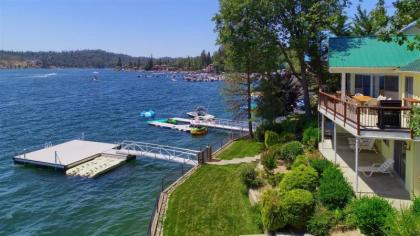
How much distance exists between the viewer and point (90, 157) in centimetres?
3634

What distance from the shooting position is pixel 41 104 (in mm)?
88688

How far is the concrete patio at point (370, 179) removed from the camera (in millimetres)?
15930

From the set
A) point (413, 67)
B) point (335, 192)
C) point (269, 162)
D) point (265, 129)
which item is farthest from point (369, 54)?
point (265, 129)

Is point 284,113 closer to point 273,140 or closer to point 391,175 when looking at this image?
point 273,140

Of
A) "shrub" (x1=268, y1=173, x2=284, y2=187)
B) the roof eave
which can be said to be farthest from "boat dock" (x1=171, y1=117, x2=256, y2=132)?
the roof eave

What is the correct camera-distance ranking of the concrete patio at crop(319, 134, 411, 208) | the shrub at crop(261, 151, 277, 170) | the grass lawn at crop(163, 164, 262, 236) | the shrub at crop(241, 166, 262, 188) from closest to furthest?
the concrete patio at crop(319, 134, 411, 208) → the grass lawn at crop(163, 164, 262, 236) → the shrub at crop(241, 166, 262, 188) → the shrub at crop(261, 151, 277, 170)

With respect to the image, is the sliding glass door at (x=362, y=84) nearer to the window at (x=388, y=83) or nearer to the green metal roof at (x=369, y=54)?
the window at (x=388, y=83)

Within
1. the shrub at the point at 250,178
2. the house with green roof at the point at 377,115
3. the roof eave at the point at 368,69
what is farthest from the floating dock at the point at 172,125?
the roof eave at the point at 368,69

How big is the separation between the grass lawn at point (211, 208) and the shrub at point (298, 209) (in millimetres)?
2501

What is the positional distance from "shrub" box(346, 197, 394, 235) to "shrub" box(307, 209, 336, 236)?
48.1 inches

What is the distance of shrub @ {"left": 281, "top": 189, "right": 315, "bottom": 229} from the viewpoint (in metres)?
14.6

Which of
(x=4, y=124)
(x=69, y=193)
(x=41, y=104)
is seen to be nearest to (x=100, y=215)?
(x=69, y=193)

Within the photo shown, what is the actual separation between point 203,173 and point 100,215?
7.29 meters

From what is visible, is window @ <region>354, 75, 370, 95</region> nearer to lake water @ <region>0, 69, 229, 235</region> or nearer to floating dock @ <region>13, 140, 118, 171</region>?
lake water @ <region>0, 69, 229, 235</region>
